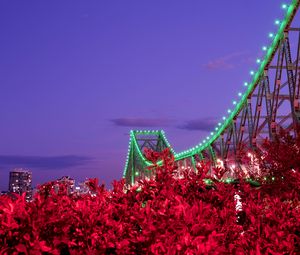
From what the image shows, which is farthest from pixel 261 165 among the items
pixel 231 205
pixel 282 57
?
pixel 231 205

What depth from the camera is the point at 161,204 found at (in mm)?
6141

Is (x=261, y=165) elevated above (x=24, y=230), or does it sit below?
above

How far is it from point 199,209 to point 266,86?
2076 inches

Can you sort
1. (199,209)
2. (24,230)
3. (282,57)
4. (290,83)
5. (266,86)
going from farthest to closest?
(266,86) < (282,57) < (290,83) < (199,209) < (24,230)

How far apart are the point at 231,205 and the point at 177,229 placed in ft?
9.68

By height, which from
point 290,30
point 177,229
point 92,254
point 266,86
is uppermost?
point 290,30

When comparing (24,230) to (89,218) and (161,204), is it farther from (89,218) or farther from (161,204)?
(161,204)

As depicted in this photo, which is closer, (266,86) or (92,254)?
(92,254)

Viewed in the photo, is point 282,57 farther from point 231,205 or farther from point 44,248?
point 44,248

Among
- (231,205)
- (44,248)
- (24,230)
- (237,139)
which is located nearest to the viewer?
(44,248)

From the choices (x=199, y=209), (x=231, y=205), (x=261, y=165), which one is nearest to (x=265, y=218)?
(x=231, y=205)

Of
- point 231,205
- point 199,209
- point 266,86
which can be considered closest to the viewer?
point 199,209

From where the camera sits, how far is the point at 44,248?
16.9 feet

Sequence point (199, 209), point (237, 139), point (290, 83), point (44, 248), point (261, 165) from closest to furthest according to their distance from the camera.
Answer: point (44, 248), point (199, 209), point (261, 165), point (290, 83), point (237, 139)
